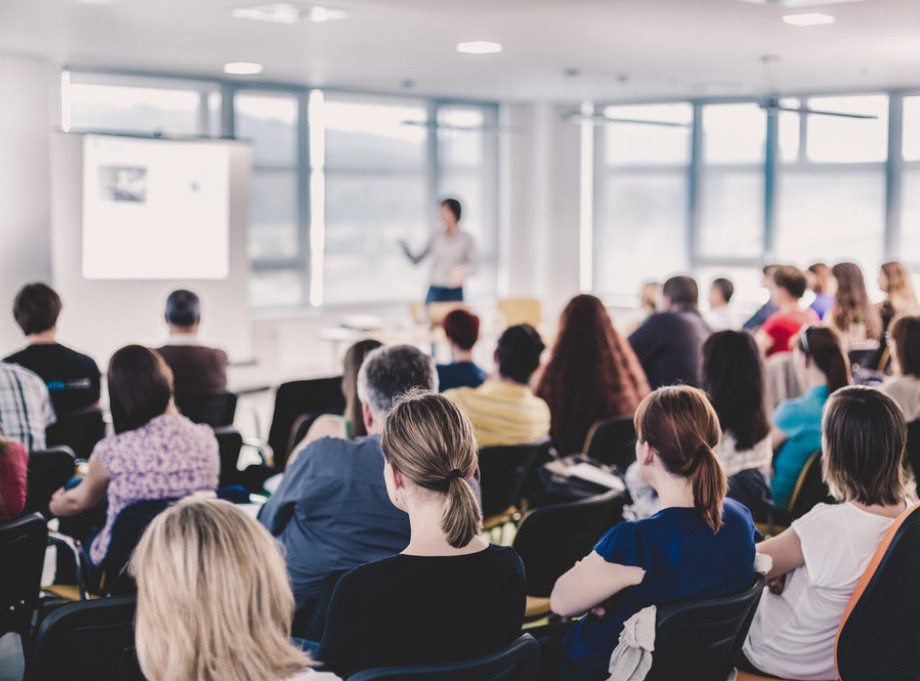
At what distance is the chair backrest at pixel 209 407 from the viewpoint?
5.05 metres

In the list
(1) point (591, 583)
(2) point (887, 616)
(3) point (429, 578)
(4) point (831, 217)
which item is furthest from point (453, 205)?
(3) point (429, 578)

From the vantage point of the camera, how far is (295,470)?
9.34 feet

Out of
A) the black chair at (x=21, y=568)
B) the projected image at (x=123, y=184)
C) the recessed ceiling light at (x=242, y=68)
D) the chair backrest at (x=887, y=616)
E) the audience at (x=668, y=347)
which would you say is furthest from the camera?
the recessed ceiling light at (x=242, y=68)

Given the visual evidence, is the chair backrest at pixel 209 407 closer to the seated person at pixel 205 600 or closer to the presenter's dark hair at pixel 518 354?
the presenter's dark hair at pixel 518 354

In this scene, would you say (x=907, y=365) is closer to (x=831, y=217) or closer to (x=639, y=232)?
(x=831, y=217)

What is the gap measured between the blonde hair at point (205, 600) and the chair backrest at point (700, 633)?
0.96 meters

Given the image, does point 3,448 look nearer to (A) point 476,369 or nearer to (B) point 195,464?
(B) point 195,464

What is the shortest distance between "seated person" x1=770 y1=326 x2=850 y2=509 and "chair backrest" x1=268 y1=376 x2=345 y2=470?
7.04 ft

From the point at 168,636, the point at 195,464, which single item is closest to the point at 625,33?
the point at 195,464

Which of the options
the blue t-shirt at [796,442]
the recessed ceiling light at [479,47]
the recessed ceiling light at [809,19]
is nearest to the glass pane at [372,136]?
the recessed ceiling light at [479,47]

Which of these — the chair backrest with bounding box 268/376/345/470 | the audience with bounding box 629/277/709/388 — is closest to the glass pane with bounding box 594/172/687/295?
the audience with bounding box 629/277/709/388

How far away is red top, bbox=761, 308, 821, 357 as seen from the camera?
659 cm

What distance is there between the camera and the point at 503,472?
4203 mm

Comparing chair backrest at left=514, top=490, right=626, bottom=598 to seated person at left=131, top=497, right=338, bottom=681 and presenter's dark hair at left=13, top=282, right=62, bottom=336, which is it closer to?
seated person at left=131, top=497, right=338, bottom=681
